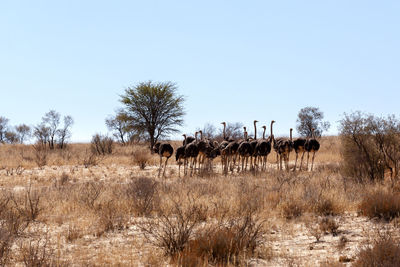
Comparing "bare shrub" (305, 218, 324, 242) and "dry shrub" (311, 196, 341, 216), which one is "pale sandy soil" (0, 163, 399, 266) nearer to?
"bare shrub" (305, 218, 324, 242)

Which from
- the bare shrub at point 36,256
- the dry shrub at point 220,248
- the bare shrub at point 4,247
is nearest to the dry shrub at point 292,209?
the dry shrub at point 220,248

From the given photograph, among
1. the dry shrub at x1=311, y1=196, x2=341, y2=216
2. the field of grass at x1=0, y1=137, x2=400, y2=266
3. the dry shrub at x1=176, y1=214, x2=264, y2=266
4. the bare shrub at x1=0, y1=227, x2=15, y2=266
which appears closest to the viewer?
the bare shrub at x1=0, y1=227, x2=15, y2=266

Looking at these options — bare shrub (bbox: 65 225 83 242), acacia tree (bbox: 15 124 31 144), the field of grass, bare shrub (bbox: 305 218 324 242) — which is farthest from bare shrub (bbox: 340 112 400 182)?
acacia tree (bbox: 15 124 31 144)

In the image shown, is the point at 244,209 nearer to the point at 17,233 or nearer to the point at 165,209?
the point at 165,209

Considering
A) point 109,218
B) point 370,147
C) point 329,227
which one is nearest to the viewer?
point 329,227

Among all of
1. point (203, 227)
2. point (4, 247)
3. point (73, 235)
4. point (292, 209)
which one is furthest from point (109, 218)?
point (292, 209)

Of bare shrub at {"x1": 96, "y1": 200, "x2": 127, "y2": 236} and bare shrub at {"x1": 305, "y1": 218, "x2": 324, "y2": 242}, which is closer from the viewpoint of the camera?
bare shrub at {"x1": 305, "y1": 218, "x2": 324, "y2": 242}

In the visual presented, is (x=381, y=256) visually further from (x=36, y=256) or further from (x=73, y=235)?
(x=73, y=235)

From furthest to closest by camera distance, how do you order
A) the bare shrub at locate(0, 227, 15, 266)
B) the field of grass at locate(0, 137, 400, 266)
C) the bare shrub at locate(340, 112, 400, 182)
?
the bare shrub at locate(340, 112, 400, 182) → the field of grass at locate(0, 137, 400, 266) → the bare shrub at locate(0, 227, 15, 266)

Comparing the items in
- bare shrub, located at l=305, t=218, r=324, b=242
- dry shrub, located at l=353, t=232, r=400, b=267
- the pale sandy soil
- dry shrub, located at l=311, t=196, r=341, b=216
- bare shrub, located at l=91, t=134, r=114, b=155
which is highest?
bare shrub, located at l=91, t=134, r=114, b=155

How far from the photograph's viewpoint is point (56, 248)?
6.37 metres

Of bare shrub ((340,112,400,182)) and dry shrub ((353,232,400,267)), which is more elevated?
bare shrub ((340,112,400,182))

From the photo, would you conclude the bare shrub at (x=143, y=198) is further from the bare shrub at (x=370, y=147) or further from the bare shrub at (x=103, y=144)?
the bare shrub at (x=103, y=144)

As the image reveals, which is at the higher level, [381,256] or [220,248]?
[381,256]
